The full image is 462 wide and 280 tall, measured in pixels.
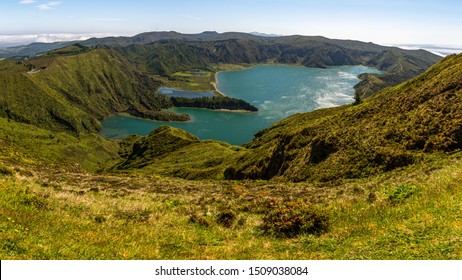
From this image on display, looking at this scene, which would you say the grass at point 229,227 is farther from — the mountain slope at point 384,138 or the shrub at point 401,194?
the mountain slope at point 384,138

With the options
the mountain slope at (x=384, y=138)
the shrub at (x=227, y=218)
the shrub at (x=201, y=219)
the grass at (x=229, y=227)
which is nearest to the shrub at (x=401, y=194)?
the grass at (x=229, y=227)

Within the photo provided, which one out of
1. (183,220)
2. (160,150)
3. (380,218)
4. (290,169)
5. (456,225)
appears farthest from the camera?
(160,150)

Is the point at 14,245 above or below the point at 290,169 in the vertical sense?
above

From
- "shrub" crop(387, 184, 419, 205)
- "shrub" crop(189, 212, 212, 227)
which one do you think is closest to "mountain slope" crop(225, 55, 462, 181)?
"shrub" crop(387, 184, 419, 205)

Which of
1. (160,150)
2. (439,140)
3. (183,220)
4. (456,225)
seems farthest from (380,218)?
(160,150)

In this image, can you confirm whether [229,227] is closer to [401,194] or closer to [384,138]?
[401,194]

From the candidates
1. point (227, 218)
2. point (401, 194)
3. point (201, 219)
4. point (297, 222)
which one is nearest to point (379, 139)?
point (401, 194)

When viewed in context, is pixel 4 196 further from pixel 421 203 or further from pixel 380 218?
pixel 421 203

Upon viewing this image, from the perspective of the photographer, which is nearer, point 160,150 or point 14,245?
point 14,245
